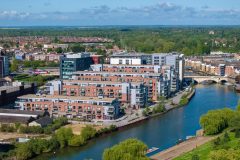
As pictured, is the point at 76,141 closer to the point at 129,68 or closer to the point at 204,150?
the point at 204,150

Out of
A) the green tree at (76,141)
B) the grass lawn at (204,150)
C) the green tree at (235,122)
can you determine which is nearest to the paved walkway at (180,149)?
the grass lawn at (204,150)

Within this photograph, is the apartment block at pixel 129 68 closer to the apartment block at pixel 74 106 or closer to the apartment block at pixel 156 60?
the apartment block at pixel 156 60

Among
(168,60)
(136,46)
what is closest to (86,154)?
(168,60)

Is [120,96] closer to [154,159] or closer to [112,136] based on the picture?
[112,136]

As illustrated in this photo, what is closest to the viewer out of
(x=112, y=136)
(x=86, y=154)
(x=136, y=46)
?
(x=86, y=154)

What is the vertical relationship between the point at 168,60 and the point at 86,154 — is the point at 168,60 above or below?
above
